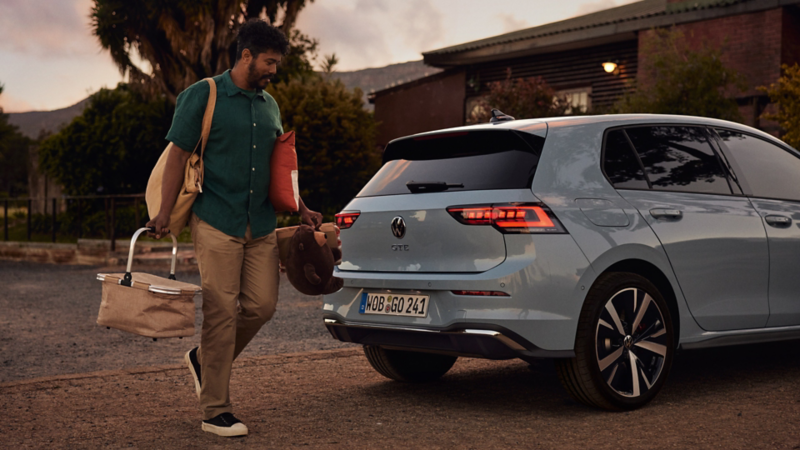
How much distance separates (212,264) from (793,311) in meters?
3.84

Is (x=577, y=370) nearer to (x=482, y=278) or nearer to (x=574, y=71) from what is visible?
(x=482, y=278)

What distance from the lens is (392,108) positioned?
97.5 feet

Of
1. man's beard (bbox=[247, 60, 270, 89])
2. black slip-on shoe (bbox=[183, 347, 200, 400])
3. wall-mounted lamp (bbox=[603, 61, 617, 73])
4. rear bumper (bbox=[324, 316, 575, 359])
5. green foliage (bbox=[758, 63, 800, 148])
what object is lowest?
black slip-on shoe (bbox=[183, 347, 200, 400])

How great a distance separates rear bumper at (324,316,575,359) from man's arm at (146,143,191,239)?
1.35 m

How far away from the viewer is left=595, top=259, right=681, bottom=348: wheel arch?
507 cm

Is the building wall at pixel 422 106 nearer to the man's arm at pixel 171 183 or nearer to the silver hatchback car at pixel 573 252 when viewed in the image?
the silver hatchback car at pixel 573 252

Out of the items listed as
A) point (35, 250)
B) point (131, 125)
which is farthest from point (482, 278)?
point (131, 125)

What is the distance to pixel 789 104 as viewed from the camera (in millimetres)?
15508

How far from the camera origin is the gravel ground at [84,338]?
23.4ft

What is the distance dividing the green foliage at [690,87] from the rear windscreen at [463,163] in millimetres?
11958

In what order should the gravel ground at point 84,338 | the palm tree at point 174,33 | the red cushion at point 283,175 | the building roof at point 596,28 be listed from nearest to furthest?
1. the red cushion at point 283,175
2. the gravel ground at point 84,338
3. the building roof at point 596,28
4. the palm tree at point 174,33

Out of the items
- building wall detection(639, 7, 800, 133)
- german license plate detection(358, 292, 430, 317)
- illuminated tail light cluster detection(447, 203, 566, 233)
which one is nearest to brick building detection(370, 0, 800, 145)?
building wall detection(639, 7, 800, 133)

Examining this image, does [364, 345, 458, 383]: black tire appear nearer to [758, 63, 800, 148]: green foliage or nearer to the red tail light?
the red tail light

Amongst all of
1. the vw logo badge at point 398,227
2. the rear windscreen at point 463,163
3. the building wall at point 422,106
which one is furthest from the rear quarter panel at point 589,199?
the building wall at point 422,106
